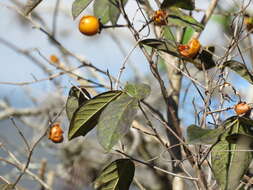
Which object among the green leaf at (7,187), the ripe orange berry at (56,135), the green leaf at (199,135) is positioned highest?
the ripe orange berry at (56,135)

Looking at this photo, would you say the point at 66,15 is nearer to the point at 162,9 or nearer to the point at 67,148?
the point at 67,148

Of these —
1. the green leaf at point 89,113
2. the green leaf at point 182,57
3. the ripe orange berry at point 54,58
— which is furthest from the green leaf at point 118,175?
the ripe orange berry at point 54,58

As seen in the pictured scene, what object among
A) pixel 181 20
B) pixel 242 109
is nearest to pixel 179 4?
pixel 181 20

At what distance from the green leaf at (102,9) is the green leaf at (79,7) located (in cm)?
3

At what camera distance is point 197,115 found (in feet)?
2.36

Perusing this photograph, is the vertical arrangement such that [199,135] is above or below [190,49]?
below

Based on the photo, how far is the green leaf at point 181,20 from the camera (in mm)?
771

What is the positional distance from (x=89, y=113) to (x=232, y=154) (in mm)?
211

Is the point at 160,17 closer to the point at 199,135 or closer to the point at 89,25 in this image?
the point at 89,25

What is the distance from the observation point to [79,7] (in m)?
0.73

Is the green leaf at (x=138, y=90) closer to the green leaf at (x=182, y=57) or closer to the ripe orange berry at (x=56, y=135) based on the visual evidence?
the green leaf at (x=182, y=57)

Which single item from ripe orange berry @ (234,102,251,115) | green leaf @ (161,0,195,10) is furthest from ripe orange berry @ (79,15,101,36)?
ripe orange berry @ (234,102,251,115)

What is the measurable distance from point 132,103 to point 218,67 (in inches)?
7.1

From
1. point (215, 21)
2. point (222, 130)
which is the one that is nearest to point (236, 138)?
point (222, 130)
